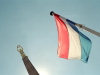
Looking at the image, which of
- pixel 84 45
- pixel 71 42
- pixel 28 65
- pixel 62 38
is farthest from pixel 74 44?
pixel 28 65

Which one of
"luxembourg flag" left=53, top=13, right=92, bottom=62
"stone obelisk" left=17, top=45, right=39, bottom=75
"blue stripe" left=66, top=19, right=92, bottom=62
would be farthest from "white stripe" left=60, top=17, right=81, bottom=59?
"stone obelisk" left=17, top=45, right=39, bottom=75

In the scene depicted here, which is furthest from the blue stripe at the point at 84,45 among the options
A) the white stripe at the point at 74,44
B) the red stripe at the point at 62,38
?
the red stripe at the point at 62,38

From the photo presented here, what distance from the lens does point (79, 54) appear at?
15883mm

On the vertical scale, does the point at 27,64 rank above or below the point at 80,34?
above

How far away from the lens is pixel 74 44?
16.7 metres

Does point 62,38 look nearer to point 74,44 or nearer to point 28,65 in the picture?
point 74,44

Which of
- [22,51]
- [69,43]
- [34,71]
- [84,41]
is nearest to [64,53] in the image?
[69,43]

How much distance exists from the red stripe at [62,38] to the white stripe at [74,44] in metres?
0.37

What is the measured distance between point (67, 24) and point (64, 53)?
7.53 ft

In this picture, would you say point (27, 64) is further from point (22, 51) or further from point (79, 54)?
point (79, 54)

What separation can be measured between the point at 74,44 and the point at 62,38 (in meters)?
1.16

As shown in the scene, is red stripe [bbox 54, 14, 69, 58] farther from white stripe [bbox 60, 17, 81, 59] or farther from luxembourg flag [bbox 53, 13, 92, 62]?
white stripe [bbox 60, 17, 81, 59]

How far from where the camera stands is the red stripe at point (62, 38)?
1684 cm

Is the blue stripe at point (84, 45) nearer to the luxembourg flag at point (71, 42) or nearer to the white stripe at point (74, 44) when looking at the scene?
the luxembourg flag at point (71, 42)
